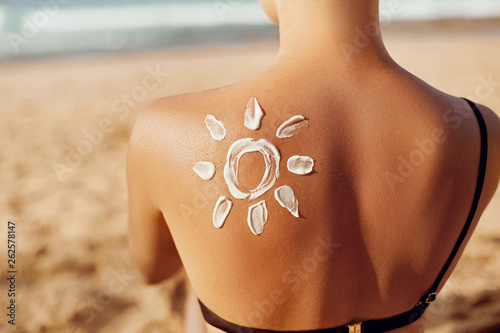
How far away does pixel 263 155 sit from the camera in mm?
950

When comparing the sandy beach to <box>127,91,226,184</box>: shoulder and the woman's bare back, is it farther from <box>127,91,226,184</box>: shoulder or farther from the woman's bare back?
<box>127,91,226,184</box>: shoulder

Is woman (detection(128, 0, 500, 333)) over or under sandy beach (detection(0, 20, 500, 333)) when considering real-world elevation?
over

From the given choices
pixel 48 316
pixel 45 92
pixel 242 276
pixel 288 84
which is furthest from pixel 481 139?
pixel 45 92

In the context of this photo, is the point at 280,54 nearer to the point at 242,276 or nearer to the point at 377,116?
the point at 377,116

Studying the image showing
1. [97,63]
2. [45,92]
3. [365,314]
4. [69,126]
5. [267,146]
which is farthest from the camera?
[97,63]

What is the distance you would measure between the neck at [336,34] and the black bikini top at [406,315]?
0.28 meters

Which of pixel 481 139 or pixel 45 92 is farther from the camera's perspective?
pixel 45 92

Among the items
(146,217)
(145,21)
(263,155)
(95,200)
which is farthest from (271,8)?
(145,21)

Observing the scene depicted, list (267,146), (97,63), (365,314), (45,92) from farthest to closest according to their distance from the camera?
1. (97,63)
2. (45,92)
3. (365,314)
4. (267,146)

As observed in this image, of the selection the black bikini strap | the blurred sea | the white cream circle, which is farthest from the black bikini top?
the blurred sea

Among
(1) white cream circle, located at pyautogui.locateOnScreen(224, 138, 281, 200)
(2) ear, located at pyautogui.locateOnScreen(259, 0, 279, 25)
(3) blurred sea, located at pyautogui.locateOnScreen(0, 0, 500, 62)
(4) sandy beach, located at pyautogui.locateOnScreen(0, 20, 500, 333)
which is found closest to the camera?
→ (1) white cream circle, located at pyautogui.locateOnScreen(224, 138, 281, 200)

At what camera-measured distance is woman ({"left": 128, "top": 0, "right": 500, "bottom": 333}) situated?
95 cm

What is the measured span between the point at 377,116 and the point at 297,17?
27 cm

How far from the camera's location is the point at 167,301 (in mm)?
2830
